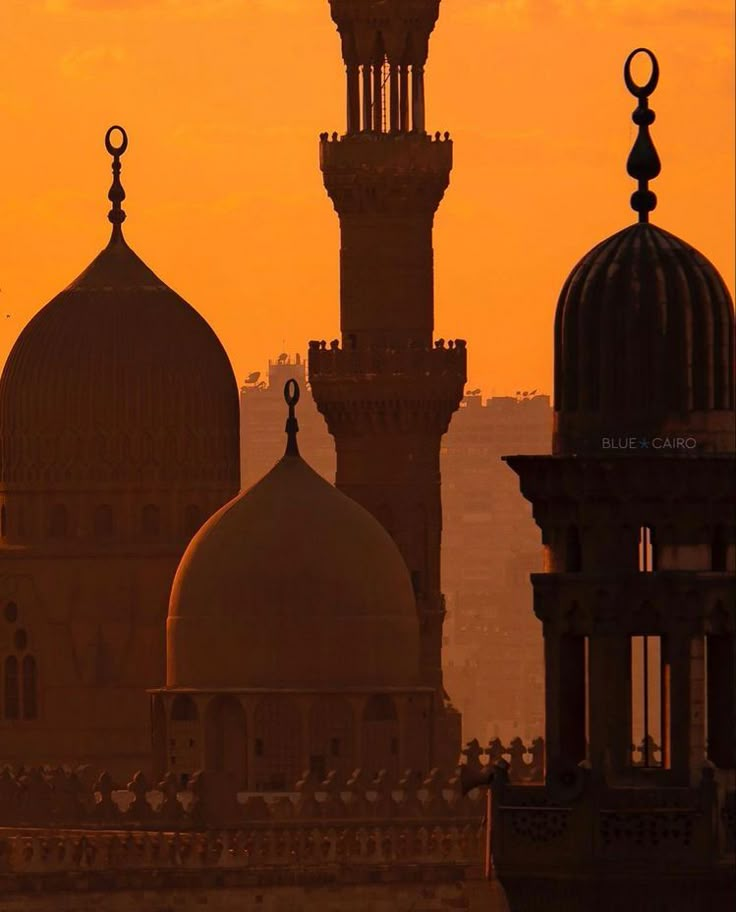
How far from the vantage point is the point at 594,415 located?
3703 cm

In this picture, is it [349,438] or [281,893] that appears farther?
[349,438]

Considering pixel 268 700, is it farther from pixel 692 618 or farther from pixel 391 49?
pixel 692 618

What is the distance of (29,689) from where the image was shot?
10000 centimetres

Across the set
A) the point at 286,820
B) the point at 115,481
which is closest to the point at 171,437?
the point at 115,481

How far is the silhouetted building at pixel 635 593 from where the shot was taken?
36.4 meters

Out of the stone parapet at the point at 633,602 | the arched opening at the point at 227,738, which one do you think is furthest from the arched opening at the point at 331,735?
the stone parapet at the point at 633,602

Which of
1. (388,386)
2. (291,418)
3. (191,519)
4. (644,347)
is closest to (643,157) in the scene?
(644,347)

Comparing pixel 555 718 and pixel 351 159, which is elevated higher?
pixel 351 159

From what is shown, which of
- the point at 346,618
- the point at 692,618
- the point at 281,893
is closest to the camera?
the point at 692,618

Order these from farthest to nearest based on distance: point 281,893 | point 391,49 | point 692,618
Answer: point 391,49 → point 281,893 → point 692,618

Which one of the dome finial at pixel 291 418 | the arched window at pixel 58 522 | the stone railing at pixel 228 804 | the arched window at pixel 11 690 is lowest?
the stone railing at pixel 228 804

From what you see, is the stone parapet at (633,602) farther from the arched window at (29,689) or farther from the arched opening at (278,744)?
the arched window at (29,689)

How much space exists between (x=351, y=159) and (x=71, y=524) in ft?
29.9

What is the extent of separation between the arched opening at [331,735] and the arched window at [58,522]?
11338mm
